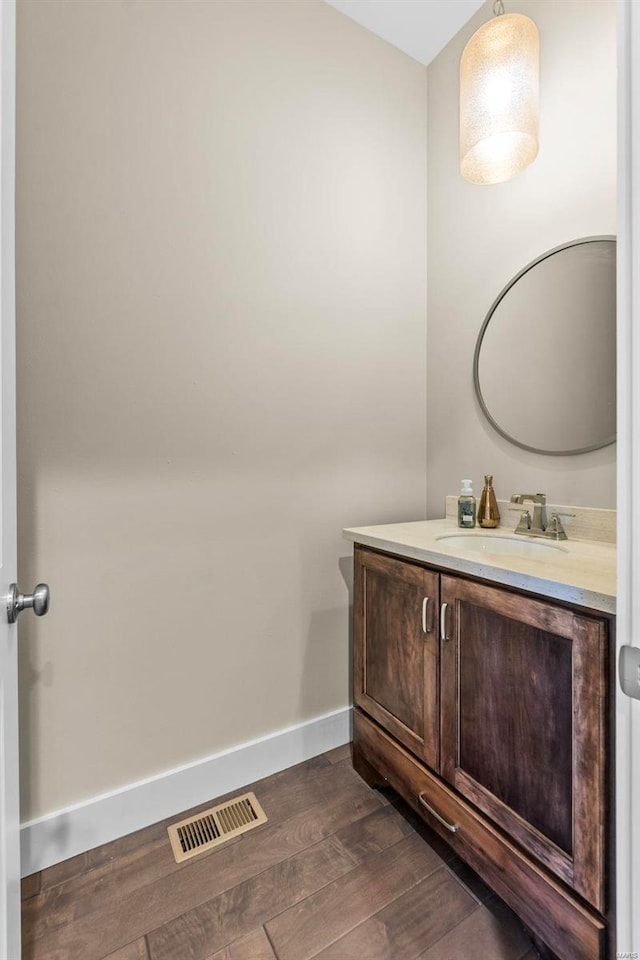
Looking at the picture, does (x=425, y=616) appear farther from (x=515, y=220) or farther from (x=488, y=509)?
(x=515, y=220)

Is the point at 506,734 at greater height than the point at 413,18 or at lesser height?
lesser

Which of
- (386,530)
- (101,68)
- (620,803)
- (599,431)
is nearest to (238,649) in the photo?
(386,530)

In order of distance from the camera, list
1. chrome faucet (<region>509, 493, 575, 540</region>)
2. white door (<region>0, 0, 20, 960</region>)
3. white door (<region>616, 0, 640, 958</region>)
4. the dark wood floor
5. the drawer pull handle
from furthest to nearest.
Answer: chrome faucet (<region>509, 493, 575, 540</region>), the drawer pull handle, the dark wood floor, white door (<region>0, 0, 20, 960</region>), white door (<region>616, 0, 640, 958</region>)

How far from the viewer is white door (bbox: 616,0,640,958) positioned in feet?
1.82

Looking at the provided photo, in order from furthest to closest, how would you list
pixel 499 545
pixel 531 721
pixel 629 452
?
pixel 499 545 → pixel 531 721 → pixel 629 452

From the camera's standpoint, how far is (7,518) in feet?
2.53

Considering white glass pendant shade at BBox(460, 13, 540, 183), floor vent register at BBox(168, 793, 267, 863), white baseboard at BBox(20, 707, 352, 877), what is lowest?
floor vent register at BBox(168, 793, 267, 863)

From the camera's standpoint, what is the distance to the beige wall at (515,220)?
4.52ft

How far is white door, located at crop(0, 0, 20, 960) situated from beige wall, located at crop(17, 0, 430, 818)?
0.52 m

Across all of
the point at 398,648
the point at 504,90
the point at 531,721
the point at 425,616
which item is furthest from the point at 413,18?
the point at 531,721

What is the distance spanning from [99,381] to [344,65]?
1.63 m

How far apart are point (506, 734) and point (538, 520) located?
0.73 m

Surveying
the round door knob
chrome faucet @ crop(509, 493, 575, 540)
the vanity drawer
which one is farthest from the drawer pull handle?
the round door knob

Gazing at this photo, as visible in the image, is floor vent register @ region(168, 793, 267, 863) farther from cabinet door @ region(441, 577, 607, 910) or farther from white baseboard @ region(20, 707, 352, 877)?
cabinet door @ region(441, 577, 607, 910)
